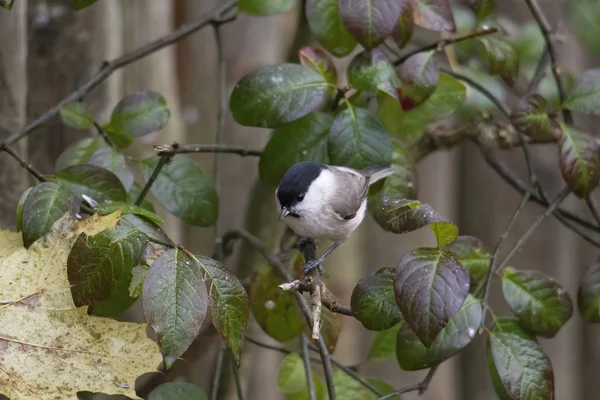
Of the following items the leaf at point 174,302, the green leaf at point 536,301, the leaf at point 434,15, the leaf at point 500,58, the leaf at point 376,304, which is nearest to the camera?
the leaf at point 174,302

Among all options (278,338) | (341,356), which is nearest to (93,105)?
(278,338)

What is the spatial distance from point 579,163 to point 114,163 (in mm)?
752

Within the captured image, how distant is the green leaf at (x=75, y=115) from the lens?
112 cm

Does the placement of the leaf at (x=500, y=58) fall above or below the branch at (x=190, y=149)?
above

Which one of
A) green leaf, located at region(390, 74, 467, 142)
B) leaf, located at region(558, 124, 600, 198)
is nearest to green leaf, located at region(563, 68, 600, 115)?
leaf, located at region(558, 124, 600, 198)

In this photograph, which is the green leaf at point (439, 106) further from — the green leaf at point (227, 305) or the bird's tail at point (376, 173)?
the green leaf at point (227, 305)

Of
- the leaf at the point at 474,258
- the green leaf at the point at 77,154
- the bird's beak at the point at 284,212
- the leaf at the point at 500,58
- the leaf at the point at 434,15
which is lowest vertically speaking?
the bird's beak at the point at 284,212

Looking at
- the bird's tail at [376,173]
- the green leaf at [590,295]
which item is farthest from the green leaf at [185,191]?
the green leaf at [590,295]

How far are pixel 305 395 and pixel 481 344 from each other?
1342 millimetres

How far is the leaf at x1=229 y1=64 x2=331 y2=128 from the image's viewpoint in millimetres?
1096

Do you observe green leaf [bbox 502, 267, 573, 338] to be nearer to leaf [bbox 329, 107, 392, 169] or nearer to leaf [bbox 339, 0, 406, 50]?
leaf [bbox 329, 107, 392, 169]

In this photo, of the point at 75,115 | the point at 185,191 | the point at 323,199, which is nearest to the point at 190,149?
the point at 185,191

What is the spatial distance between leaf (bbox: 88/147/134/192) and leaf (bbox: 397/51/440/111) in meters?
0.46

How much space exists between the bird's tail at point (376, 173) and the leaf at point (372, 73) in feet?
0.44
